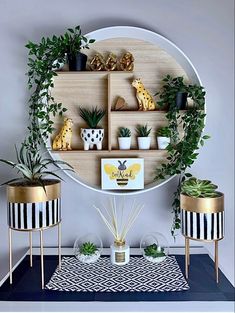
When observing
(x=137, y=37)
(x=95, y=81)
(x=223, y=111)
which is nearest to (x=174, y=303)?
(x=223, y=111)

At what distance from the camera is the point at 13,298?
3.95 ft

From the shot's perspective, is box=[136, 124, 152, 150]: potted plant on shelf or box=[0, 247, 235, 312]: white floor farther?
box=[136, 124, 152, 150]: potted plant on shelf

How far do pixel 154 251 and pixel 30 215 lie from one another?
515 mm

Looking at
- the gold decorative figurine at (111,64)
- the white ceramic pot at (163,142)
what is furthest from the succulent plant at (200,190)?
the gold decorative figurine at (111,64)

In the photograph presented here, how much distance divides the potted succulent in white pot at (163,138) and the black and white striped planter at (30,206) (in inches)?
20.2

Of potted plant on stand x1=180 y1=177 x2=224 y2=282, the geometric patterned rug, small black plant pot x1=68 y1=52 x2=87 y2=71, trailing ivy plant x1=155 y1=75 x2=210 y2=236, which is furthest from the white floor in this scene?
small black plant pot x1=68 y1=52 x2=87 y2=71

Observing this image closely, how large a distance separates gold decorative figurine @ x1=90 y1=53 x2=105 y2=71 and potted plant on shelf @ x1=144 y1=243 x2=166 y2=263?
78cm

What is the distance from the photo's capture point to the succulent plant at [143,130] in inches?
64.3

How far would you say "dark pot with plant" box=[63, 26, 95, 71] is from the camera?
1542 millimetres

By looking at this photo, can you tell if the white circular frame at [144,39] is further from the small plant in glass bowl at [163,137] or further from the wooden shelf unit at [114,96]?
the small plant in glass bowl at [163,137]

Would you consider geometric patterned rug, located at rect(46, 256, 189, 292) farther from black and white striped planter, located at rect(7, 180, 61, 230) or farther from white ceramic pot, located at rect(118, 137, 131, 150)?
white ceramic pot, located at rect(118, 137, 131, 150)

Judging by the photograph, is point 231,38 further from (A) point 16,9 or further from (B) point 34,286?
(B) point 34,286

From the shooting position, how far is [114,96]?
1.66m

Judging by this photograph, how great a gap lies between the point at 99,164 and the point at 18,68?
1.82 ft
